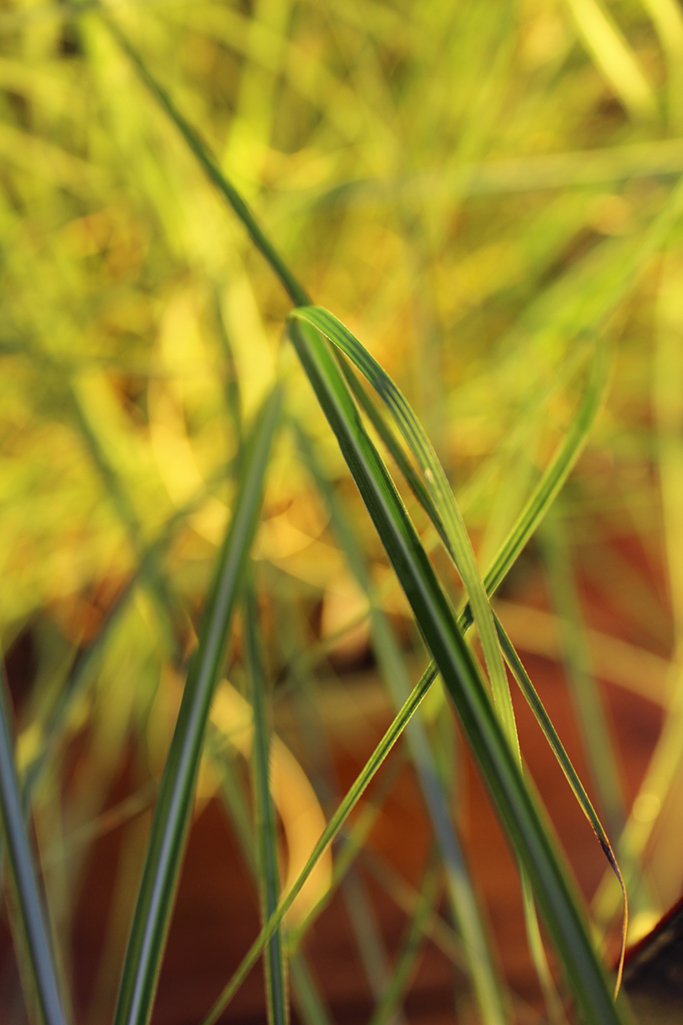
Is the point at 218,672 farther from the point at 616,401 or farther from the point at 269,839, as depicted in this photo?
the point at 616,401

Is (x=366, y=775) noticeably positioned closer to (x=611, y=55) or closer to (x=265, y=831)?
(x=265, y=831)

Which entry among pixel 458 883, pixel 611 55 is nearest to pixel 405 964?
pixel 458 883

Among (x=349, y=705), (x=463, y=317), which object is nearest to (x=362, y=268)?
(x=463, y=317)

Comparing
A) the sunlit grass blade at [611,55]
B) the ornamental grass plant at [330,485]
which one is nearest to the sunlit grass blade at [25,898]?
the ornamental grass plant at [330,485]

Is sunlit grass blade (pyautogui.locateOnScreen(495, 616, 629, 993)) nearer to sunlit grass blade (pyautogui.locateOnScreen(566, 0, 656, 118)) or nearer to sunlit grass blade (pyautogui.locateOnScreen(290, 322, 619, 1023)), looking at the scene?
sunlit grass blade (pyautogui.locateOnScreen(290, 322, 619, 1023))

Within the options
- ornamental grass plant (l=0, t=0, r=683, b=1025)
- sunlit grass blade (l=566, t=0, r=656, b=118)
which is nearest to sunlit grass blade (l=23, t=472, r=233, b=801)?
ornamental grass plant (l=0, t=0, r=683, b=1025)

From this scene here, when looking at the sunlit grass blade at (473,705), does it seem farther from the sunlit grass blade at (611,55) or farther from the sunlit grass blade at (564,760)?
the sunlit grass blade at (611,55)
